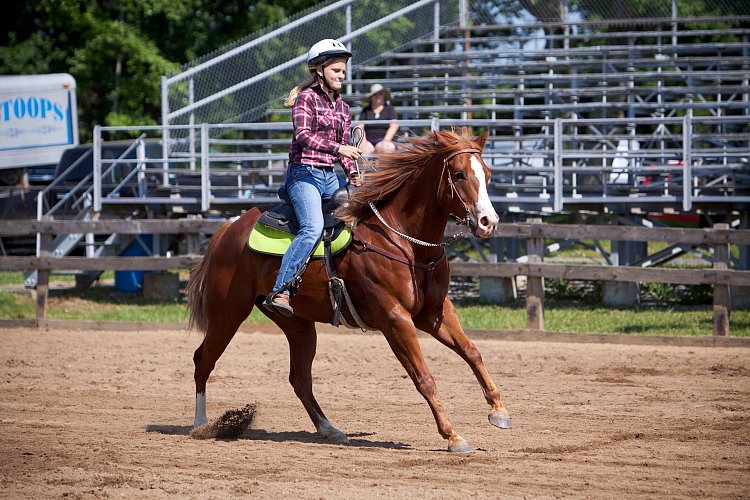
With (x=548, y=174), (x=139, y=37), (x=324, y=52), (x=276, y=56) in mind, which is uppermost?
(x=139, y=37)

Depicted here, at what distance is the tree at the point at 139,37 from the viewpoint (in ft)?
94.1

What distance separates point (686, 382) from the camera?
1002 centimetres

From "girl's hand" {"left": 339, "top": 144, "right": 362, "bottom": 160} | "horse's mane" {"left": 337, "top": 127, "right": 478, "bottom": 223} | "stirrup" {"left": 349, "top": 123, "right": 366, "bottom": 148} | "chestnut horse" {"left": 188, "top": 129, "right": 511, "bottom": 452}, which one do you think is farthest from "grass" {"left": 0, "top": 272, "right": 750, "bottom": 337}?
"girl's hand" {"left": 339, "top": 144, "right": 362, "bottom": 160}

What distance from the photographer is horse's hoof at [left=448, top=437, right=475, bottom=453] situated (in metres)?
7.12

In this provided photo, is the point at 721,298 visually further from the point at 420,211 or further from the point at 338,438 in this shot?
the point at 338,438

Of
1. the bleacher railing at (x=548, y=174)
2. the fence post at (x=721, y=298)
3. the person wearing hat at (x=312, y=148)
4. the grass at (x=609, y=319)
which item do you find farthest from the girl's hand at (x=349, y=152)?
the bleacher railing at (x=548, y=174)

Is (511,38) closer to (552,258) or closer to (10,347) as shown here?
(552,258)

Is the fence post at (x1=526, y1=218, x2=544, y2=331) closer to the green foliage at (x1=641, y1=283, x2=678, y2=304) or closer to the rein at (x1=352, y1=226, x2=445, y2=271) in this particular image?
the green foliage at (x1=641, y1=283, x2=678, y2=304)

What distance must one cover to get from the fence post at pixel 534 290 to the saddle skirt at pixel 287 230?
5.45 meters

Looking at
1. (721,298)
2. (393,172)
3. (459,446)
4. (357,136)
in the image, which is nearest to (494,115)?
(721,298)

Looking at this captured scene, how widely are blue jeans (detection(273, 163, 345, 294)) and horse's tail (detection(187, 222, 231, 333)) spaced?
102 cm

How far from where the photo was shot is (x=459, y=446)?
23.4 ft

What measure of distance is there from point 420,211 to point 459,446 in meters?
1.77

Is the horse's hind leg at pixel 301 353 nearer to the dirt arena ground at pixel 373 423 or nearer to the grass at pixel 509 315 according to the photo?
the dirt arena ground at pixel 373 423
